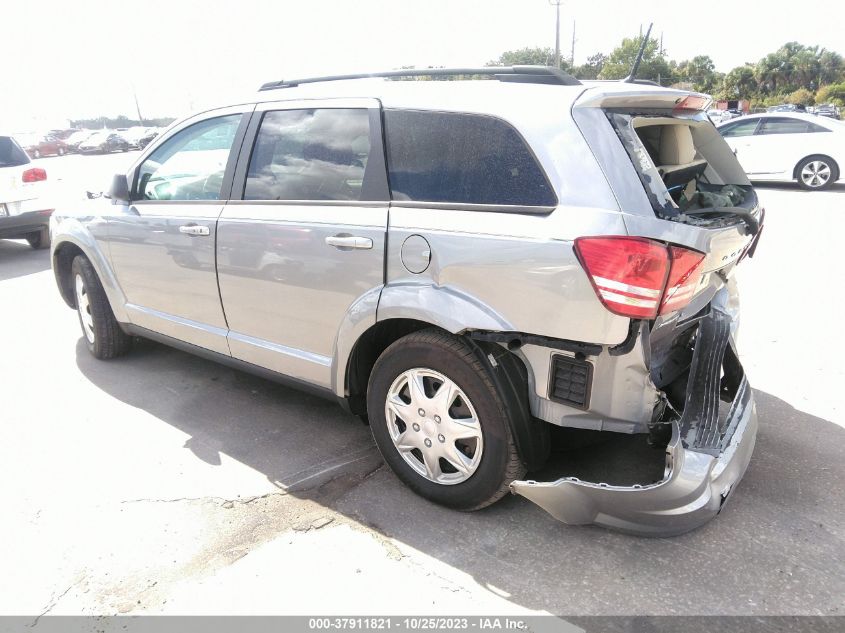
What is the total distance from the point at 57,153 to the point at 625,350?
45565 millimetres

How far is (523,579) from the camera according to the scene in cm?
244

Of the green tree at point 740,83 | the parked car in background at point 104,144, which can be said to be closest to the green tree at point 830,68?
the green tree at point 740,83

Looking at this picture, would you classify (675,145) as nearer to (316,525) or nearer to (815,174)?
(316,525)

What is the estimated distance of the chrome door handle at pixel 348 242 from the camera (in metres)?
2.82

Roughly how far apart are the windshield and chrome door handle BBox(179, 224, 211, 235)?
6.54 meters

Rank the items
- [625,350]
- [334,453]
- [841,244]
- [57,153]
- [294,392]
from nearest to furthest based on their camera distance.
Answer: [625,350], [334,453], [294,392], [841,244], [57,153]

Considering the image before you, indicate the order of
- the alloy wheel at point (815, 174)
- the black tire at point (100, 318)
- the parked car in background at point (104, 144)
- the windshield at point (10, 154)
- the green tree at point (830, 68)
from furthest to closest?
the green tree at point (830, 68) → the parked car in background at point (104, 144) → the alloy wheel at point (815, 174) → the windshield at point (10, 154) → the black tire at point (100, 318)

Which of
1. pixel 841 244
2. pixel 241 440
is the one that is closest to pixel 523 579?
pixel 241 440

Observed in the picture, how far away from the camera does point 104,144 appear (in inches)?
1505

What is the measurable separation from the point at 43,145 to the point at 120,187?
137 feet

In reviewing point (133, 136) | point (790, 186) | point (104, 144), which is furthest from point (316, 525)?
point (133, 136)

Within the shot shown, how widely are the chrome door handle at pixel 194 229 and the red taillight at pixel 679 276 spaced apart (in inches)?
96.4

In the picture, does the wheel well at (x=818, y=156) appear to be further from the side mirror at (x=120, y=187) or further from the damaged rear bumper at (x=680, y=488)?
the side mirror at (x=120, y=187)

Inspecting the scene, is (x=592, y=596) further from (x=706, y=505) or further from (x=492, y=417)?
(x=492, y=417)
